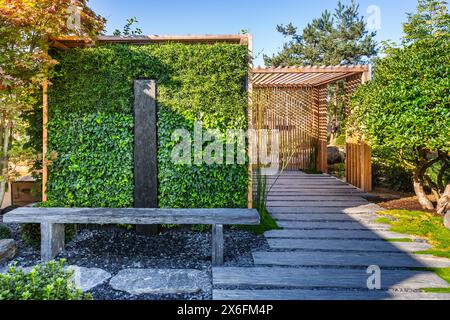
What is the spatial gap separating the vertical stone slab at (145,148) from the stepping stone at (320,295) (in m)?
1.99

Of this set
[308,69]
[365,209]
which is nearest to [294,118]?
[308,69]

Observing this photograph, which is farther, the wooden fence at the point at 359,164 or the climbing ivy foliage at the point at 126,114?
the wooden fence at the point at 359,164

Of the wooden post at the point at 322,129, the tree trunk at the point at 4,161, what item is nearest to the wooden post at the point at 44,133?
the tree trunk at the point at 4,161

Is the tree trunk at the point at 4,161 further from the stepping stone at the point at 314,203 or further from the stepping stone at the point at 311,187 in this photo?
the stepping stone at the point at 311,187

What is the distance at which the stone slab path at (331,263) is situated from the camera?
2832 mm

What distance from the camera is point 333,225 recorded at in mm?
4801

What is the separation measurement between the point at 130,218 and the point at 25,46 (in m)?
2.41

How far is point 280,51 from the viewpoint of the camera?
20.3 meters

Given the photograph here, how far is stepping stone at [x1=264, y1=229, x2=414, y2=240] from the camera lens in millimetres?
4301

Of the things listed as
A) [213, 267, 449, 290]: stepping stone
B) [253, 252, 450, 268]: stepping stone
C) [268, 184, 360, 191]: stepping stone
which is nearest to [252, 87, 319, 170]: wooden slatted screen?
[268, 184, 360, 191]: stepping stone

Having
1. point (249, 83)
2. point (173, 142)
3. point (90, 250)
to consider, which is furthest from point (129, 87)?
point (90, 250)

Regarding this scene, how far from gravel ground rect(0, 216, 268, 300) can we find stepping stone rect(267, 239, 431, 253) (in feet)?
0.83
